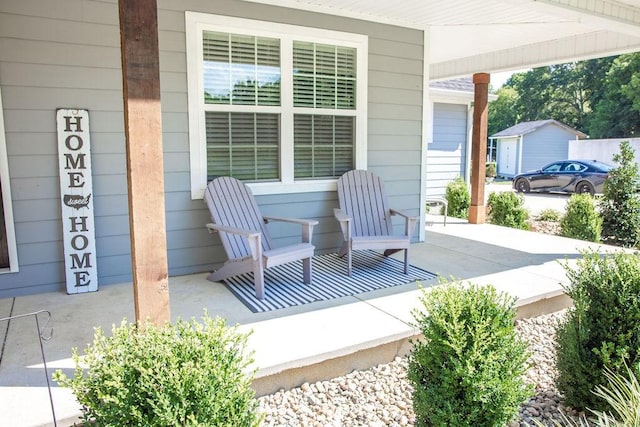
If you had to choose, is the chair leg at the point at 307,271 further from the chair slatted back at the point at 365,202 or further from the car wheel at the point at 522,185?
the car wheel at the point at 522,185

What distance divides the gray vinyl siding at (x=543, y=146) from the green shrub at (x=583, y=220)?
63.7 feet

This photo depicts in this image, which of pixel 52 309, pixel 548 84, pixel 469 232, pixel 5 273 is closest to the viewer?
pixel 52 309

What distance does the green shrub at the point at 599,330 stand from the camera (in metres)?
2.21

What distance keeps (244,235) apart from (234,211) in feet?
2.23

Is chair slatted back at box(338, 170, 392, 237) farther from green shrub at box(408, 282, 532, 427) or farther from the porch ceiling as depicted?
green shrub at box(408, 282, 532, 427)

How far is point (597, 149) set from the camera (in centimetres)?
1888

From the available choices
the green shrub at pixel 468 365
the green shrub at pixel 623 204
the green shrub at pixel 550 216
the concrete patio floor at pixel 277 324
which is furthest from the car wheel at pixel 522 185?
the green shrub at pixel 468 365

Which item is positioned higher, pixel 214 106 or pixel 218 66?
pixel 218 66

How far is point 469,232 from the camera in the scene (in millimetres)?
6535

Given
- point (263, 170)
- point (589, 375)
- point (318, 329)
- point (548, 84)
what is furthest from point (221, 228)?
point (548, 84)

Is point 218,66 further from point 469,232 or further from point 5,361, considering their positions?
point 469,232

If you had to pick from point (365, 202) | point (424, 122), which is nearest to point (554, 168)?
point (424, 122)

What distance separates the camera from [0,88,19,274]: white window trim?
11.6 feet

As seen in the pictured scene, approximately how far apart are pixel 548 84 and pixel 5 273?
40.0m
